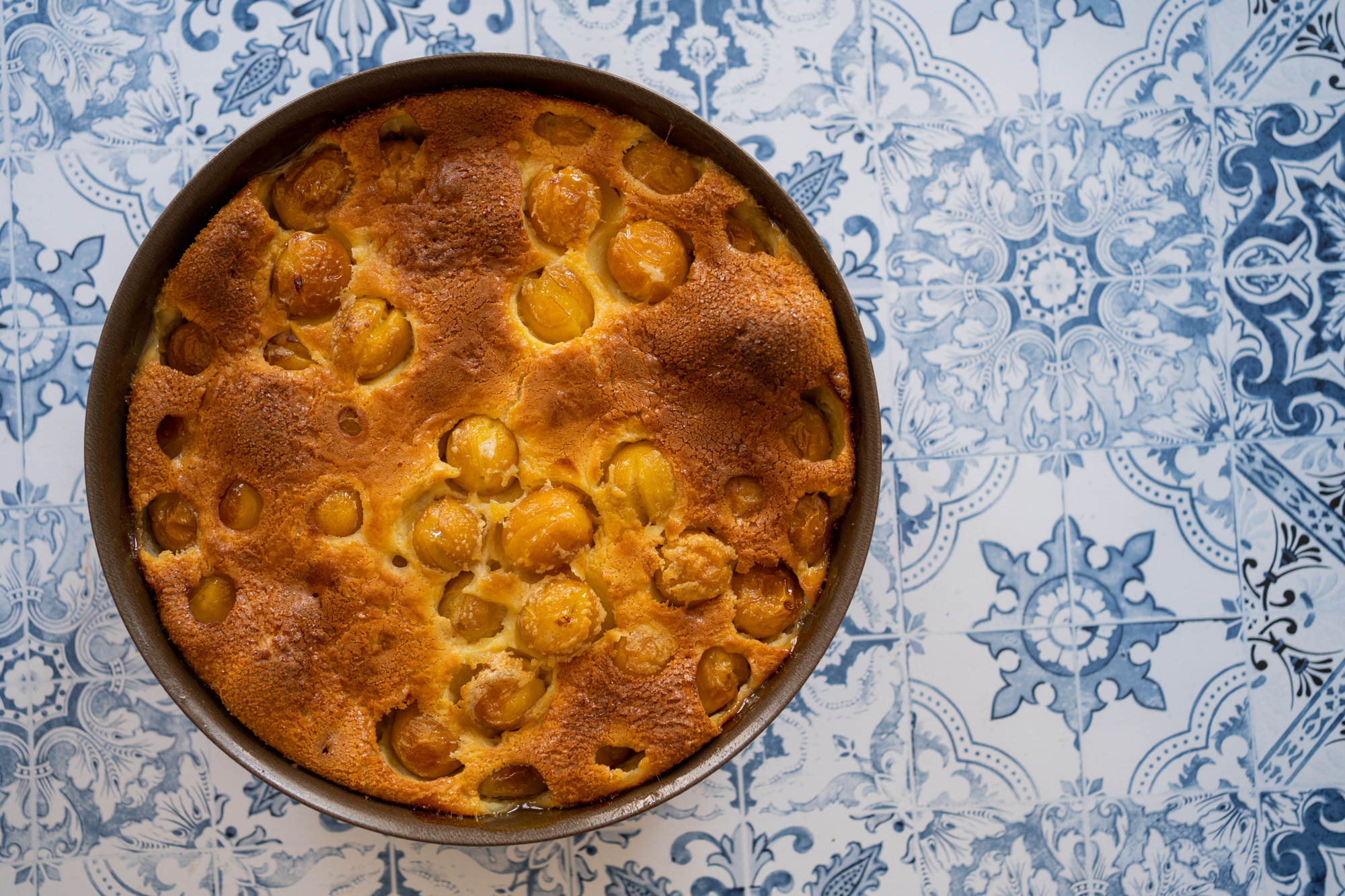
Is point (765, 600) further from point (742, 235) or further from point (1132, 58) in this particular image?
A: point (1132, 58)

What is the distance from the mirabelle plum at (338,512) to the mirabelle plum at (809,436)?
631mm

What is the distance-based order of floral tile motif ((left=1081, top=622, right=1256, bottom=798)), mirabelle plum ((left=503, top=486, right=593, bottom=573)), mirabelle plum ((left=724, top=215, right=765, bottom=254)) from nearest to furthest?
mirabelle plum ((left=503, top=486, right=593, bottom=573))
mirabelle plum ((left=724, top=215, right=765, bottom=254))
floral tile motif ((left=1081, top=622, right=1256, bottom=798))

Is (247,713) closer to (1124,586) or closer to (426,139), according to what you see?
(426,139)

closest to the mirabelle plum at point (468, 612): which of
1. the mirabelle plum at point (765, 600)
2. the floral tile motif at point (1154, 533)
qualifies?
the mirabelle plum at point (765, 600)

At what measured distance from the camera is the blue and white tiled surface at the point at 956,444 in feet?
4.95

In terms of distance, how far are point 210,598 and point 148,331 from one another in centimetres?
41

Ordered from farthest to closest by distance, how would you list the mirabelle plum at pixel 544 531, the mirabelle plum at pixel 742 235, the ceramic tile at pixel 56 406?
the ceramic tile at pixel 56 406 → the mirabelle plum at pixel 742 235 → the mirabelle plum at pixel 544 531

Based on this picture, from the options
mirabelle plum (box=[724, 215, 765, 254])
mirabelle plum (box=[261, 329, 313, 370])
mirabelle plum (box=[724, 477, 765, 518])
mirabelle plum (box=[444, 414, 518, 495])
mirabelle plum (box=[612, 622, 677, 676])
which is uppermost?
mirabelle plum (box=[724, 215, 765, 254])

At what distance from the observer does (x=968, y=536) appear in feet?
5.18

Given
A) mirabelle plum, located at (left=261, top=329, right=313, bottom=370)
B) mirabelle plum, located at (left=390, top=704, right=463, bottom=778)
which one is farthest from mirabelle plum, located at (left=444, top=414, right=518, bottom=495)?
mirabelle plum, located at (left=390, top=704, right=463, bottom=778)

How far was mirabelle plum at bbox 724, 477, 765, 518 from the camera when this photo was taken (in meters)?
1.27

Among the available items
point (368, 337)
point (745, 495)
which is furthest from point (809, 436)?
point (368, 337)

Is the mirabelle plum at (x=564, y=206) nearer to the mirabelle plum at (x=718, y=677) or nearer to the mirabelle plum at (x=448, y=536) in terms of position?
the mirabelle plum at (x=448, y=536)

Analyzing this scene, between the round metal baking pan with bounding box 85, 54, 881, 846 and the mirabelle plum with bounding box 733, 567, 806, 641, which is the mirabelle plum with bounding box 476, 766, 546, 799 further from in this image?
the mirabelle plum with bounding box 733, 567, 806, 641
